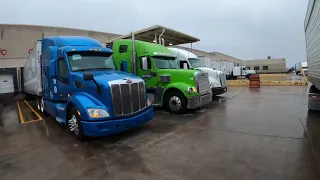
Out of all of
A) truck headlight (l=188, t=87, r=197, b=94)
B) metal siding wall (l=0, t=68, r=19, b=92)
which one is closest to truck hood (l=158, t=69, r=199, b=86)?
truck headlight (l=188, t=87, r=197, b=94)

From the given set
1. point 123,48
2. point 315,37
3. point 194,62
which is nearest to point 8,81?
point 123,48

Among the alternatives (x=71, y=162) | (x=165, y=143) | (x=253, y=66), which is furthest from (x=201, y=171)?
(x=253, y=66)

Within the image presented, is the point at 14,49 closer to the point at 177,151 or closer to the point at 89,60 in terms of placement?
the point at 89,60

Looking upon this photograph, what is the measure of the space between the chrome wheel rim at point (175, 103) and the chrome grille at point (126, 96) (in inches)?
105

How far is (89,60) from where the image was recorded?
19.9 feet

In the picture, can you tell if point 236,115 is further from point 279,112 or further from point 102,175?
point 102,175

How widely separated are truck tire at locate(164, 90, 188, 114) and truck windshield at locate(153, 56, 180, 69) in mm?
1219

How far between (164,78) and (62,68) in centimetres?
379

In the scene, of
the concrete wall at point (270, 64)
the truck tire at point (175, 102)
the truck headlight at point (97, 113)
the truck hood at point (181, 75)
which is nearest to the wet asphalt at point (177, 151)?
the truck headlight at point (97, 113)

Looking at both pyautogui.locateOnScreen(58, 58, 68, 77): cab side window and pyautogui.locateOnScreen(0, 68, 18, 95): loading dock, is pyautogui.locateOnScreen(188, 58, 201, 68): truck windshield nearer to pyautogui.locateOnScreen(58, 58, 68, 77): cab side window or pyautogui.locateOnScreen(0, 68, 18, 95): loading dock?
pyautogui.locateOnScreen(58, 58, 68, 77): cab side window

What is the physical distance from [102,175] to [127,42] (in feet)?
21.2

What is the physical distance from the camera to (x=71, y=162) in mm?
4027

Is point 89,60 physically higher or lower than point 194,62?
lower

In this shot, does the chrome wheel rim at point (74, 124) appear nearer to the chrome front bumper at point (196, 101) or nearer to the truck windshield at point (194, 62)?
the chrome front bumper at point (196, 101)
